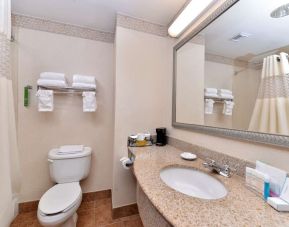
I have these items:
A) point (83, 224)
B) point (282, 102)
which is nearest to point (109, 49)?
point (282, 102)

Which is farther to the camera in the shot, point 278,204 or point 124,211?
point 124,211

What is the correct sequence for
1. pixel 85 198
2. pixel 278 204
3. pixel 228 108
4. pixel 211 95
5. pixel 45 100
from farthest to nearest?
1. pixel 85 198
2. pixel 45 100
3. pixel 211 95
4. pixel 228 108
5. pixel 278 204

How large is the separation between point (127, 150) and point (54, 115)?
994 millimetres

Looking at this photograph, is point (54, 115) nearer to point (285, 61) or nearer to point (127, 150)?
point (127, 150)

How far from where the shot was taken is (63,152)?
1.52 metres

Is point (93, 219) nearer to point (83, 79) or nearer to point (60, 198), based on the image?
point (60, 198)

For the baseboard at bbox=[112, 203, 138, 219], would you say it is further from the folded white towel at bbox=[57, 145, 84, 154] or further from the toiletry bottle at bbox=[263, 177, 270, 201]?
the toiletry bottle at bbox=[263, 177, 270, 201]

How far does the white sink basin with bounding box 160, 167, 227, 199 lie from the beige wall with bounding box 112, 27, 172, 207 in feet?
2.21

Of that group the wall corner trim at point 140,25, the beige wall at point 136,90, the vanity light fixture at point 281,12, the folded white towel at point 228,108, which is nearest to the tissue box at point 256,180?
the folded white towel at point 228,108

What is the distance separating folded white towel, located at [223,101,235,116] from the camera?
0.92 m

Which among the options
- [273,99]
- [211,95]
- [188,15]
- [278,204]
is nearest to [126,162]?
[211,95]

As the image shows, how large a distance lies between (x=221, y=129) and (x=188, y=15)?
3.30 ft

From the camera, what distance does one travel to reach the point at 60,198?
1241 mm

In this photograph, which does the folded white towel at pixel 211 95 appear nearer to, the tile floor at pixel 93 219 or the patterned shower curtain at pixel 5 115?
the patterned shower curtain at pixel 5 115
